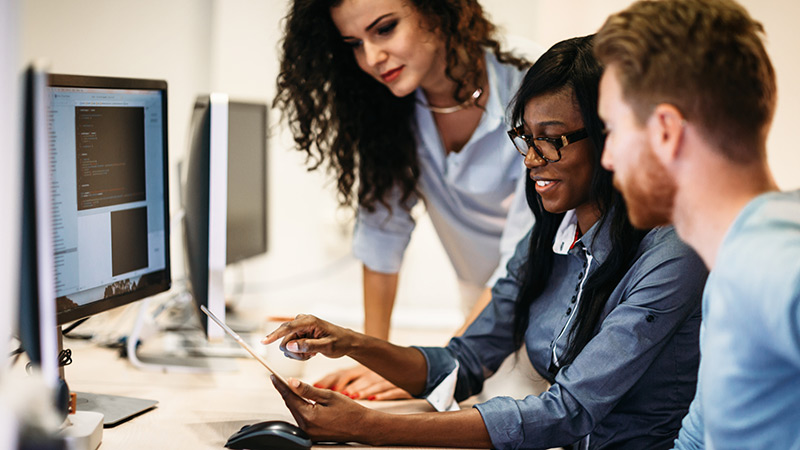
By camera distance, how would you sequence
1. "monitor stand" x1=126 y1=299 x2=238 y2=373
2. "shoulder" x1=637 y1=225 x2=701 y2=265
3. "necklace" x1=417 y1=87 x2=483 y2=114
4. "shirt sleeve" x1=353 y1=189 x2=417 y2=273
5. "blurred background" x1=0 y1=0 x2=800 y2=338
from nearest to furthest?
"shoulder" x1=637 y1=225 x2=701 y2=265, "monitor stand" x1=126 y1=299 x2=238 y2=373, "necklace" x1=417 y1=87 x2=483 y2=114, "shirt sleeve" x1=353 y1=189 x2=417 y2=273, "blurred background" x1=0 y1=0 x2=800 y2=338

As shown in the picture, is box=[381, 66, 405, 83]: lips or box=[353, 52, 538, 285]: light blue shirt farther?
box=[353, 52, 538, 285]: light blue shirt

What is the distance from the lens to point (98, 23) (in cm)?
214

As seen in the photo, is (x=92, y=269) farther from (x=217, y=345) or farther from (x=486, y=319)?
(x=486, y=319)

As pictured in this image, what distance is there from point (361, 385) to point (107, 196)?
570mm

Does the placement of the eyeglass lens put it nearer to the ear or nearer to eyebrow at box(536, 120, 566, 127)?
eyebrow at box(536, 120, 566, 127)

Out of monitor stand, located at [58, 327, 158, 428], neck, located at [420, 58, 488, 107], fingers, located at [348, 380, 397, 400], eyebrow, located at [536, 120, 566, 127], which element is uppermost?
neck, located at [420, 58, 488, 107]

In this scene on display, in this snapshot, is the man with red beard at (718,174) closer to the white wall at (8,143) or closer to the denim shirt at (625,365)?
the denim shirt at (625,365)

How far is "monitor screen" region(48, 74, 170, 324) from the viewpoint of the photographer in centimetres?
112

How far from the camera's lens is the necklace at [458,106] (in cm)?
169

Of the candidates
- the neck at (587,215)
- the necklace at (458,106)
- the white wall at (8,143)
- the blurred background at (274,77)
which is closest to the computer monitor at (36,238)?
→ the white wall at (8,143)

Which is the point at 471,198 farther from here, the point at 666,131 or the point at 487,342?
the point at 666,131

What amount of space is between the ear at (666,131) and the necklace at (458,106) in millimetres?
896

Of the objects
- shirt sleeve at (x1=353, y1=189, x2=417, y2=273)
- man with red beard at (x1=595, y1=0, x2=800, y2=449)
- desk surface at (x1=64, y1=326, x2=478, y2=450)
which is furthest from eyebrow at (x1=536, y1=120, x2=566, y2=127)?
shirt sleeve at (x1=353, y1=189, x2=417, y2=273)

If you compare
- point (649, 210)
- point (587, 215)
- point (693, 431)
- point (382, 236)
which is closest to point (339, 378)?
point (382, 236)
